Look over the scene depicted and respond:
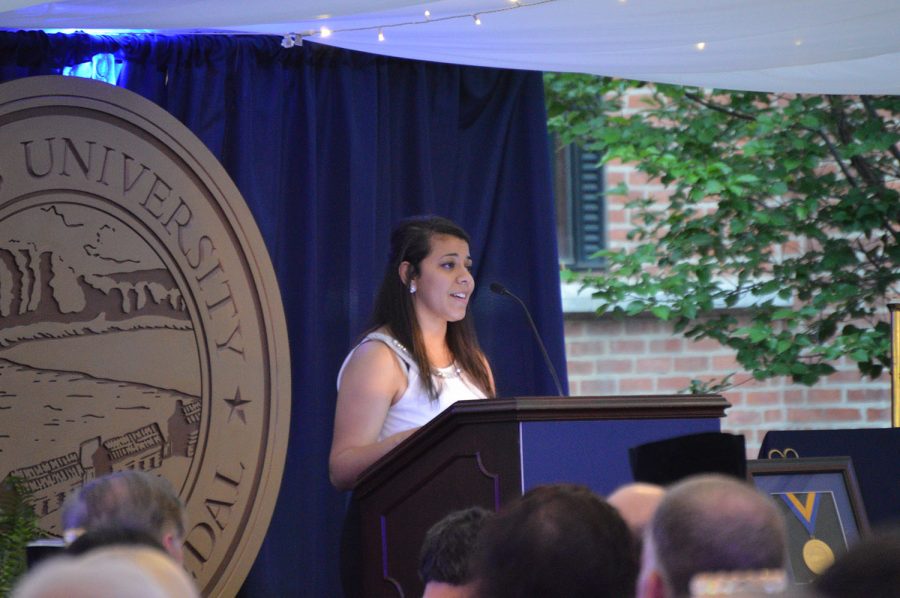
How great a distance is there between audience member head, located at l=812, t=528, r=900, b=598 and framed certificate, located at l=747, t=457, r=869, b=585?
2.22 m

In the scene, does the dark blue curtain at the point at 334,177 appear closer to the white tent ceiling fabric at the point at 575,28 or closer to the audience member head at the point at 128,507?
the white tent ceiling fabric at the point at 575,28

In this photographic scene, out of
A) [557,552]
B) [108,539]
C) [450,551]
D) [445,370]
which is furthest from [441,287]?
[557,552]

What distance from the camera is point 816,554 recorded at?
359 cm

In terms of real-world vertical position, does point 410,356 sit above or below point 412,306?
below

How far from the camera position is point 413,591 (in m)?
3.43

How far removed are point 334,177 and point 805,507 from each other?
83.2 inches

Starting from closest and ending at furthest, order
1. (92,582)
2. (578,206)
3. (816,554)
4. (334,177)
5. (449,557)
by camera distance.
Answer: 1. (92,582)
2. (449,557)
3. (816,554)
4. (334,177)
5. (578,206)

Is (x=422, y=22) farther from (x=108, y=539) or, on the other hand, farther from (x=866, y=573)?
(x=866, y=573)

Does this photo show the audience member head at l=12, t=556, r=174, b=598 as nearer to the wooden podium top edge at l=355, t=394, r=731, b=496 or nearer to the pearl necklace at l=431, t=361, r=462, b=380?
the wooden podium top edge at l=355, t=394, r=731, b=496

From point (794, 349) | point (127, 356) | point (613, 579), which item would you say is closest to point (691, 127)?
point (794, 349)

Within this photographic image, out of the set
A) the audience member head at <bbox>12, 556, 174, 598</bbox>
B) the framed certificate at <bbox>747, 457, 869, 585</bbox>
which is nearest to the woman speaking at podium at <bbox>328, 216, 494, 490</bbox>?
the framed certificate at <bbox>747, 457, 869, 585</bbox>

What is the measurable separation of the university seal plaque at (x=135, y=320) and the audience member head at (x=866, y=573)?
308 cm

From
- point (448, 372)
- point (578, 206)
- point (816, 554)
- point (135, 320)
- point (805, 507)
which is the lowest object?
point (816, 554)

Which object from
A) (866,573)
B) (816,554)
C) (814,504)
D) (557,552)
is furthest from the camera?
(814,504)
